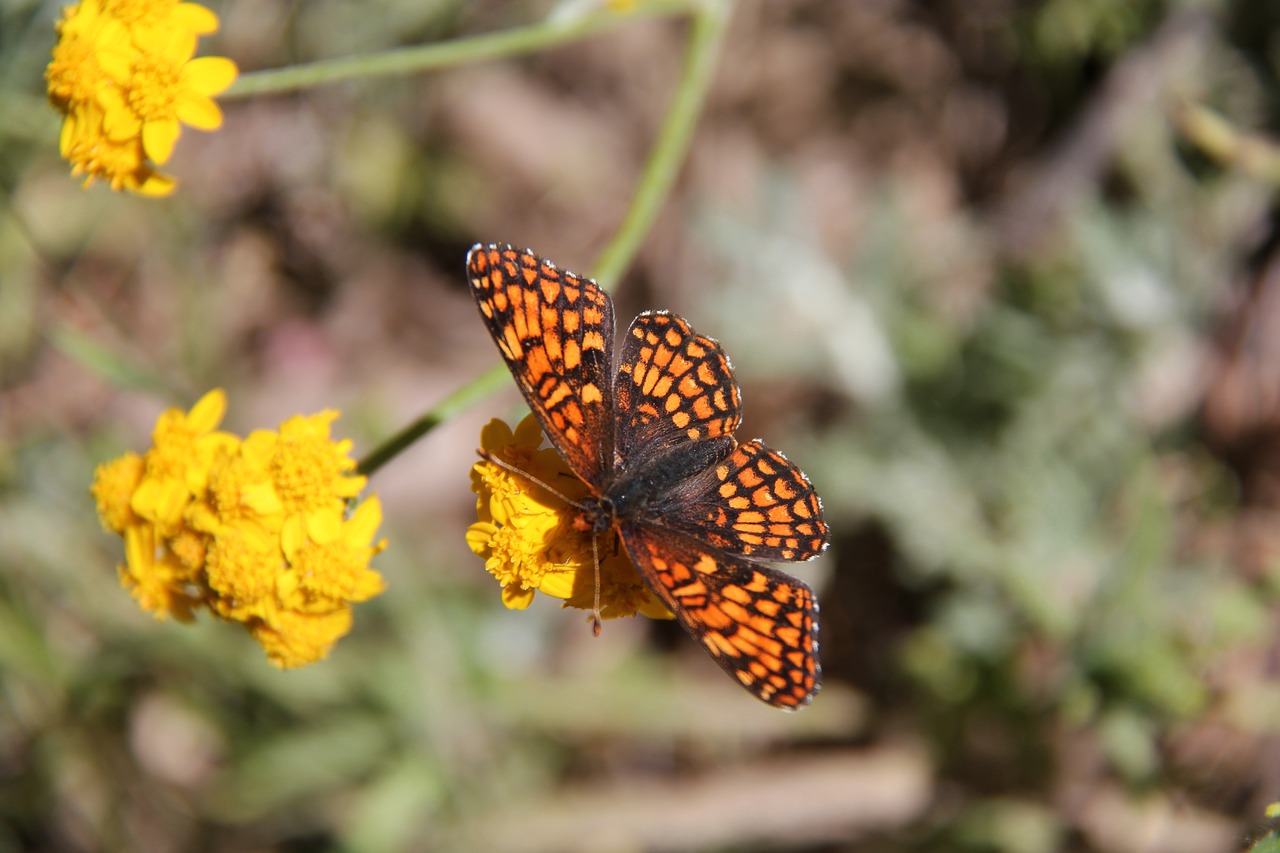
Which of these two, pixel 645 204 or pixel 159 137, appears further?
Result: pixel 645 204

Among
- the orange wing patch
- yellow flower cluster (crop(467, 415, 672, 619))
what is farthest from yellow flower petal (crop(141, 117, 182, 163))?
the orange wing patch

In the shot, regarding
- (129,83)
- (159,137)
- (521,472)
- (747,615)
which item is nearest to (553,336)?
(521,472)

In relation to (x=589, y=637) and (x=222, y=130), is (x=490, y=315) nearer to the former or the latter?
(x=589, y=637)

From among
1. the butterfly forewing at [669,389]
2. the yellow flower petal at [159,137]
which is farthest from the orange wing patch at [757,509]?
the yellow flower petal at [159,137]

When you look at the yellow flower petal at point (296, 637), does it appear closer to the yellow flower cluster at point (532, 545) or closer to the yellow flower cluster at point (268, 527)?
the yellow flower cluster at point (268, 527)

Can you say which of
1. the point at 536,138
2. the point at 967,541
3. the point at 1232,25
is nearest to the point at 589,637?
the point at 967,541

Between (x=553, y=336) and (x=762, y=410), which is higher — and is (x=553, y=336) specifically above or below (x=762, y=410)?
below

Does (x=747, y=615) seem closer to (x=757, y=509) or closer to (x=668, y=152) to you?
(x=757, y=509)
